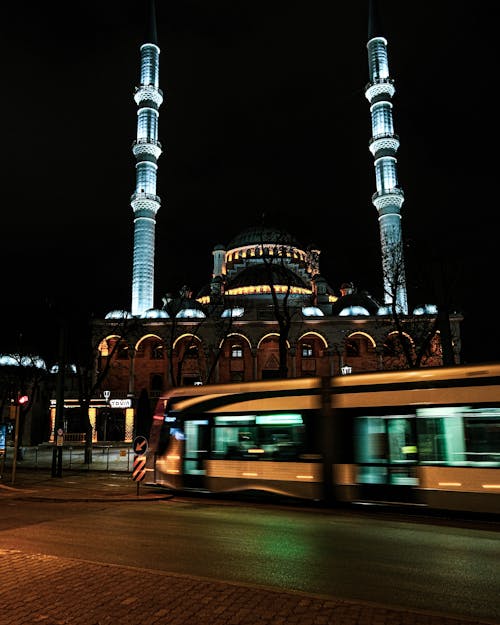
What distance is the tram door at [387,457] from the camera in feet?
36.4

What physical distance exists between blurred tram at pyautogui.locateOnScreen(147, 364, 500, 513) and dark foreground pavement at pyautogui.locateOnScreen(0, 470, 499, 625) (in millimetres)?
6239

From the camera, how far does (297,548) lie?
7.85 meters

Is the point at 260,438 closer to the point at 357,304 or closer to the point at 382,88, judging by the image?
the point at 357,304

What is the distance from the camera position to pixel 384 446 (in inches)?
453

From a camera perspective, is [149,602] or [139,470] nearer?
[149,602]

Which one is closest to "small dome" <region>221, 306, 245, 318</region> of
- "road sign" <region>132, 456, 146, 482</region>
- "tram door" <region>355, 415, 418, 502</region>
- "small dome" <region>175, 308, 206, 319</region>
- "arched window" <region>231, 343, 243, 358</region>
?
"small dome" <region>175, 308, 206, 319</region>

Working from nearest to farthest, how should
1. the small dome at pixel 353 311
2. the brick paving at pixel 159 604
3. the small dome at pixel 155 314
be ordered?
the brick paving at pixel 159 604 < the small dome at pixel 155 314 < the small dome at pixel 353 311

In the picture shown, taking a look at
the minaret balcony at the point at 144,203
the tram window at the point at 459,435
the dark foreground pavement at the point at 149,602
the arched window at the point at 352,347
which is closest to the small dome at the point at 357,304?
the arched window at the point at 352,347

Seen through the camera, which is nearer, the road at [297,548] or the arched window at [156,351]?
the road at [297,548]

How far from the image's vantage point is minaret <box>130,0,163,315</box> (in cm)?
5838

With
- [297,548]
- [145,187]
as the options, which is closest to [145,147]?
[145,187]

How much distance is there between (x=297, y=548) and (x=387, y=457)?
416 cm

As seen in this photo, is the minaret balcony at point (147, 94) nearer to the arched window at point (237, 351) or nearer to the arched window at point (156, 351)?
the arched window at point (156, 351)

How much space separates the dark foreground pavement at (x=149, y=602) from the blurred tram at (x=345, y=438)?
20.5 ft
